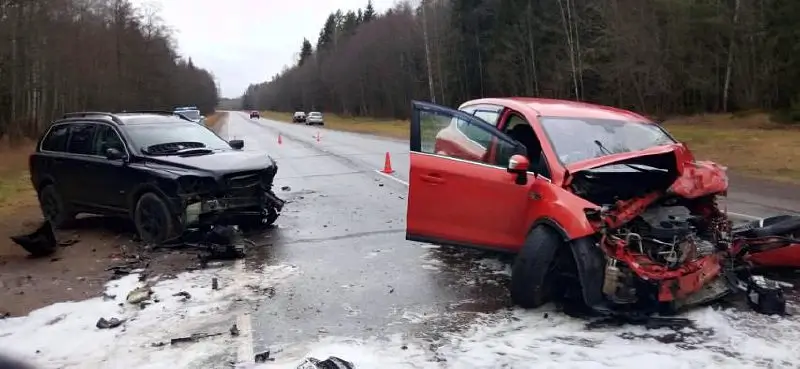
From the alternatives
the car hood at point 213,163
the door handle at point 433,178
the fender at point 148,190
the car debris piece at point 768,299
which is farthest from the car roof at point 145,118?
the car debris piece at point 768,299

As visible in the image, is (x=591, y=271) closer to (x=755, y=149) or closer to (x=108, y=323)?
(x=108, y=323)

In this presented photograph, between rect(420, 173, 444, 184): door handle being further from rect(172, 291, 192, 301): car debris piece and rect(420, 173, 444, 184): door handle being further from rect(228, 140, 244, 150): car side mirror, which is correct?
rect(228, 140, 244, 150): car side mirror

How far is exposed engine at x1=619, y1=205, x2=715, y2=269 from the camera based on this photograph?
502 centimetres

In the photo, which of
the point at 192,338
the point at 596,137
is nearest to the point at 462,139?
the point at 596,137

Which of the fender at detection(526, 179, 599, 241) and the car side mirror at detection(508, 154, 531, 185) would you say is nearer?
the fender at detection(526, 179, 599, 241)

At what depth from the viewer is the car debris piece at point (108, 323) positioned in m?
5.27

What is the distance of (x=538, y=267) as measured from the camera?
5.20 meters

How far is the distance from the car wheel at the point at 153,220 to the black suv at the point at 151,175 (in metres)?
0.01

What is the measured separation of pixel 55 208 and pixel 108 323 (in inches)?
215

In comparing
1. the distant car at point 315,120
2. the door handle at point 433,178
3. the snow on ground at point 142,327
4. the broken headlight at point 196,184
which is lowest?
the snow on ground at point 142,327

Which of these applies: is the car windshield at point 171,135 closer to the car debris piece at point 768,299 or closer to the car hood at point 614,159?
the car hood at point 614,159

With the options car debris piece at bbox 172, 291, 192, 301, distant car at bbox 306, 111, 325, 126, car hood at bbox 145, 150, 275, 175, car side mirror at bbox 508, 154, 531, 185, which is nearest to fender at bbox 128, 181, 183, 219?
car hood at bbox 145, 150, 275, 175

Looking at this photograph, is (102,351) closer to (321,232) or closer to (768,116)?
(321,232)

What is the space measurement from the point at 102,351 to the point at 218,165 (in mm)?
3871
